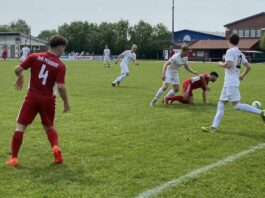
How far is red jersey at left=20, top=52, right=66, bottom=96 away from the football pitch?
1.12m

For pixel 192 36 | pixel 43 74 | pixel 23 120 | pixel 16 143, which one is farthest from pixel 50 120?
pixel 192 36

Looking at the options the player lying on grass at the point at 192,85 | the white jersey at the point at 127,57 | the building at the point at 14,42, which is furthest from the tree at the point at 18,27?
the player lying on grass at the point at 192,85

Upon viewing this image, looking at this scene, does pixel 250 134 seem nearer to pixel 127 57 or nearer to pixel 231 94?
pixel 231 94

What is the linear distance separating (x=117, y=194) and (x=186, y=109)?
308 inches

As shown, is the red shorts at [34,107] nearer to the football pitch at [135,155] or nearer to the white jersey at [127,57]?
the football pitch at [135,155]

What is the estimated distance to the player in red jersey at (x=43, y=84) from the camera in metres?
6.66

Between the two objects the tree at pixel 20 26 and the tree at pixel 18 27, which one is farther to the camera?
the tree at pixel 20 26

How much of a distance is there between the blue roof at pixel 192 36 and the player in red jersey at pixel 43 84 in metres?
113

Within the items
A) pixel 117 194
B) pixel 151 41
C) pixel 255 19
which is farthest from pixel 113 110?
pixel 255 19

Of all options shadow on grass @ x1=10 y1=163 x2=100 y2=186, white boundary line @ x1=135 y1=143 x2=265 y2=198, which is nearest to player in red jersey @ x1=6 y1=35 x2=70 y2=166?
shadow on grass @ x1=10 y1=163 x2=100 y2=186

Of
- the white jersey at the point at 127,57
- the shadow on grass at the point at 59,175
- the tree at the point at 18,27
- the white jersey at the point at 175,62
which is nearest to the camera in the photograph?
the shadow on grass at the point at 59,175

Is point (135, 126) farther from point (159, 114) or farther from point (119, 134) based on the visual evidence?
point (159, 114)

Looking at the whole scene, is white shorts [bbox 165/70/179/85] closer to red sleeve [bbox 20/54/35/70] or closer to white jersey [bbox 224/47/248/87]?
white jersey [bbox 224/47/248/87]

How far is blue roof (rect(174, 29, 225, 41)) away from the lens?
390ft
